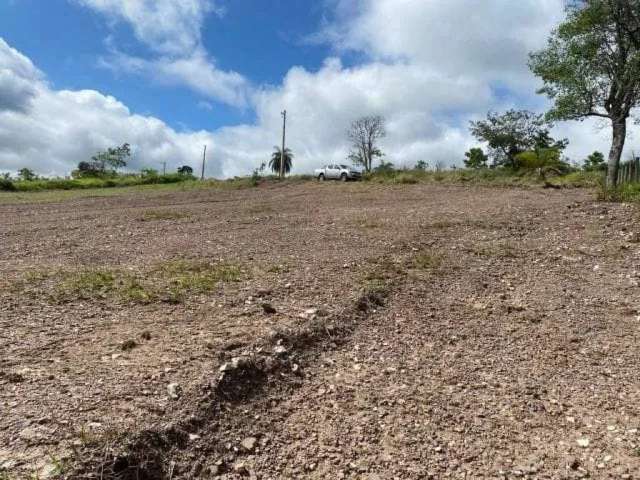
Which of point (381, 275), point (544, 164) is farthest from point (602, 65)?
point (381, 275)

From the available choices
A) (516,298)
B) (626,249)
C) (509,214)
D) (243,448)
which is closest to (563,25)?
(509,214)

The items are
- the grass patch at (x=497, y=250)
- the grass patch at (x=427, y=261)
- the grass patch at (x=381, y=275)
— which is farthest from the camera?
the grass patch at (x=497, y=250)

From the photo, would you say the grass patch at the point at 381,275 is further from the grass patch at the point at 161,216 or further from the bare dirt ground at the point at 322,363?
the grass patch at the point at 161,216

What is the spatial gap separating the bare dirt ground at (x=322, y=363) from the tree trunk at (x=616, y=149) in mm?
8209

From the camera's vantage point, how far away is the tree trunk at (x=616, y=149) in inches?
499

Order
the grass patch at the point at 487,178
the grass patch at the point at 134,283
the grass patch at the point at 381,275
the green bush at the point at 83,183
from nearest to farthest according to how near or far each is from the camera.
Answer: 1. the grass patch at the point at 134,283
2. the grass patch at the point at 381,275
3. the grass patch at the point at 487,178
4. the green bush at the point at 83,183

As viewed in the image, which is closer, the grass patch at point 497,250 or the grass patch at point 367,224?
the grass patch at point 497,250

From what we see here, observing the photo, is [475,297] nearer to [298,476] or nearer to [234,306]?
[234,306]

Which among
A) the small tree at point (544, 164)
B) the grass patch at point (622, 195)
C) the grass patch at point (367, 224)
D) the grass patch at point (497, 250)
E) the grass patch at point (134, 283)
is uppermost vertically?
the small tree at point (544, 164)

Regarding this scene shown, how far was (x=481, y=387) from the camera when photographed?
110 inches

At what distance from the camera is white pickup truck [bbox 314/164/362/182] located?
25.1 m

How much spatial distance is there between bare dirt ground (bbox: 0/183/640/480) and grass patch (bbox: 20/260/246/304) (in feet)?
0.08

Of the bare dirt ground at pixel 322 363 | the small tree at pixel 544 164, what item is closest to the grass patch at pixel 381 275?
the bare dirt ground at pixel 322 363

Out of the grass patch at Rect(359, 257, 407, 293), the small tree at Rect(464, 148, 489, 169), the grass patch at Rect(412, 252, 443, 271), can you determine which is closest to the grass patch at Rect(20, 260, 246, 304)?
the grass patch at Rect(359, 257, 407, 293)
